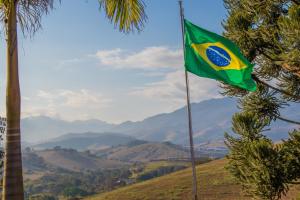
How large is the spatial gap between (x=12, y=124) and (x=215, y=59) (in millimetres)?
6412

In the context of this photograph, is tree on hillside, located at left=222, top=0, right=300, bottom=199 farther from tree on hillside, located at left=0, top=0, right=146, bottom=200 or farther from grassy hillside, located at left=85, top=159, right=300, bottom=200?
grassy hillside, located at left=85, top=159, right=300, bottom=200

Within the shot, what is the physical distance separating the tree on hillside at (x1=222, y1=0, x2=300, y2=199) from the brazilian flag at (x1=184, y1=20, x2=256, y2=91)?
100 centimetres

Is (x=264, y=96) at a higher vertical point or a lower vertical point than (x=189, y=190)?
higher

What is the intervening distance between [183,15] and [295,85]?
4.89 metres

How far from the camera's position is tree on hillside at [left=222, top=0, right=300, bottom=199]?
1116cm

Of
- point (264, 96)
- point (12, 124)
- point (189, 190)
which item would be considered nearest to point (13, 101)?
point (12, 124)

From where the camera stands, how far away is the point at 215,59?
43.0 feet

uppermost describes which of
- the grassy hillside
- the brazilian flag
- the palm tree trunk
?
the brazilian flag

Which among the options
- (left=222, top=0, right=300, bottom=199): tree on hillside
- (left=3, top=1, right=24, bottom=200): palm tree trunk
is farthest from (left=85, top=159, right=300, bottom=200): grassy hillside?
(left=3, top=1, right=24, bottom=200): palm tree trunk

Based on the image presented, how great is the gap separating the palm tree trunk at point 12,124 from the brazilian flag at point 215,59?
205 inches

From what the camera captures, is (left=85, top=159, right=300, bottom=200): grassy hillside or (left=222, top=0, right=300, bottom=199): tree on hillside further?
(left=85, top=159, right=300, bottom=200): grassy hillside

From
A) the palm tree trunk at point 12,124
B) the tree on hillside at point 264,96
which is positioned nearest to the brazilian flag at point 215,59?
the tree on hillside at point 264,96

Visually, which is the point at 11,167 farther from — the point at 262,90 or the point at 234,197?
the point at 234,197

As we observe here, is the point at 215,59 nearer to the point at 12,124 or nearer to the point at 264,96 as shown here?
the point at 264,96
